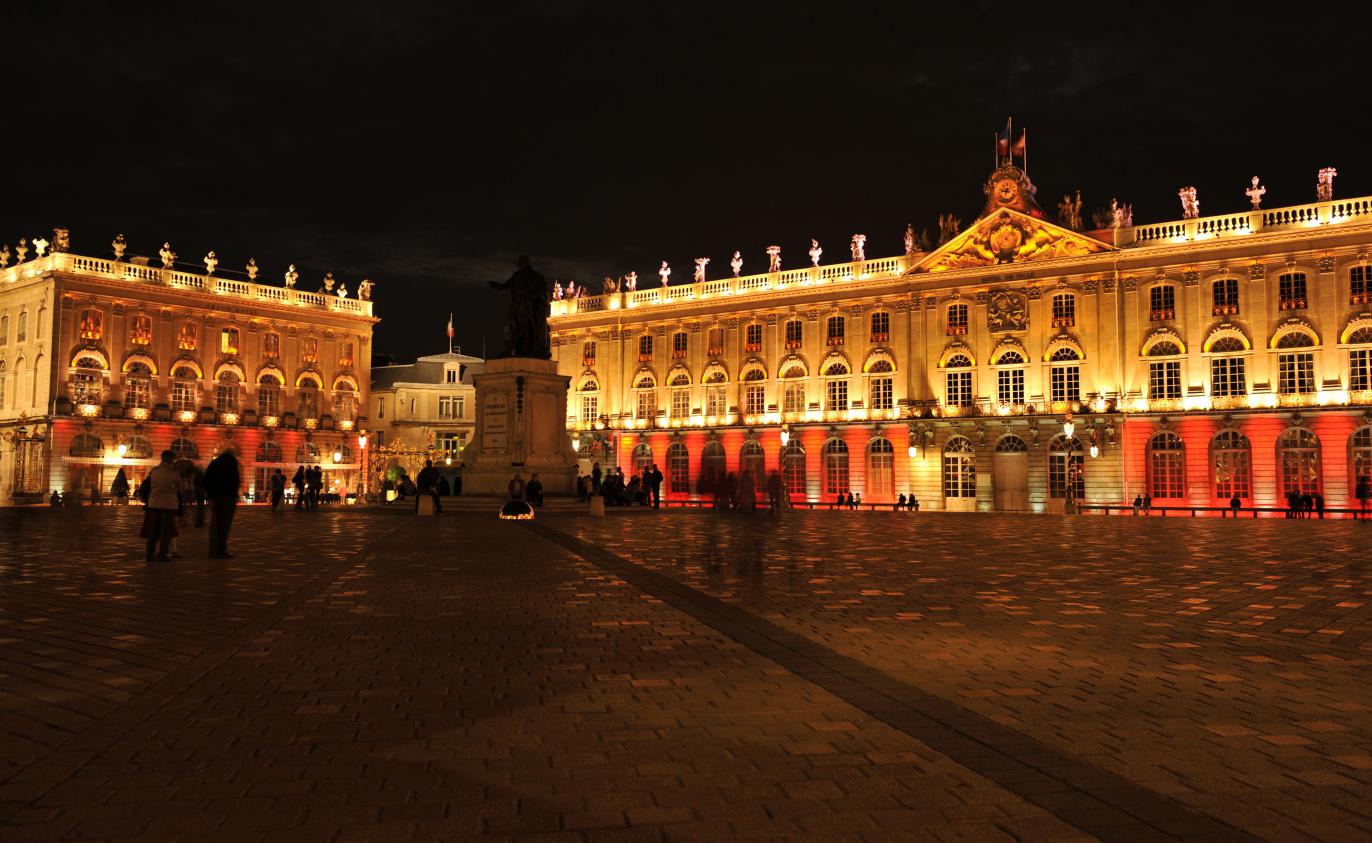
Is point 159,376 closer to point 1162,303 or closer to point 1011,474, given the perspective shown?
point 1011,474

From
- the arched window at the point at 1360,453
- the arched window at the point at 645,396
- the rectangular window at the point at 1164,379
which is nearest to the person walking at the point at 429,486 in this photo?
the arched window at the point at 645,396

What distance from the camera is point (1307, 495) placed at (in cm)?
4206

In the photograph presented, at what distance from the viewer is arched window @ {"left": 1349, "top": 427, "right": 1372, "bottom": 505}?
43906 millimetres

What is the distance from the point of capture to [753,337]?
6019 cm

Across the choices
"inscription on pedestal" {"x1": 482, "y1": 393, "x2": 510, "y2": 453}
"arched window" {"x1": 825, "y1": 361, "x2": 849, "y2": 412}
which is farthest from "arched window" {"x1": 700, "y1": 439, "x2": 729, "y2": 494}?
"inscription on pedestal" {"x1": 482, "y1": 393, "x2": 510, "y2": 453}

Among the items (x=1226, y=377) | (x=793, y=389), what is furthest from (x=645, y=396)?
(x=1226, y=377)

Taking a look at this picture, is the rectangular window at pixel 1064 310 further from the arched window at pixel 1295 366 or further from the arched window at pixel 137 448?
the arched window at pixel 137 448

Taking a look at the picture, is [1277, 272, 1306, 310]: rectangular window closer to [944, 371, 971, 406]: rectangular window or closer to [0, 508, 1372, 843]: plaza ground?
[944, 371, 971, 406]: rectangular window

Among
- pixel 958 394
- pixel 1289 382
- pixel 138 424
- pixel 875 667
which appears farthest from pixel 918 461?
pixel 875 667

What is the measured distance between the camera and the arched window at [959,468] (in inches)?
2066

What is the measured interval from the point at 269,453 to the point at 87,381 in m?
10.7

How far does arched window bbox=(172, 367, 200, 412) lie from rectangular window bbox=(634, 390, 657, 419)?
26164 millimetres

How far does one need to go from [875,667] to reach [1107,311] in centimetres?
4756

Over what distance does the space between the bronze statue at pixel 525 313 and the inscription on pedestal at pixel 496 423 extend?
4.88 ft
